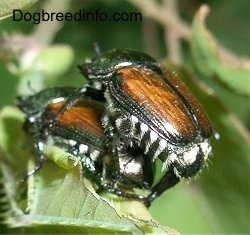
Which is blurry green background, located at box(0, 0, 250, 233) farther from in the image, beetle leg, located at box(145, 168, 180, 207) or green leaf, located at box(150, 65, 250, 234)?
beetle leg, located at box(145, 168, 180, 207)

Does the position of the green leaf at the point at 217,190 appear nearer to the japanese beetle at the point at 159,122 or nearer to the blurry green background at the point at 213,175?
the blurry green background at the point at 213,175

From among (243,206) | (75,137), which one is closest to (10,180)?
(75,137)

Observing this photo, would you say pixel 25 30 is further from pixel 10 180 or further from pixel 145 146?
pixel 145 146

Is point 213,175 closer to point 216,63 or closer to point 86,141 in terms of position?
point 216,63

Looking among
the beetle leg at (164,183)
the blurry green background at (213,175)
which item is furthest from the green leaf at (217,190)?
the beetle leg at (164,183)

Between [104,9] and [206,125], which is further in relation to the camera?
[104,9]
